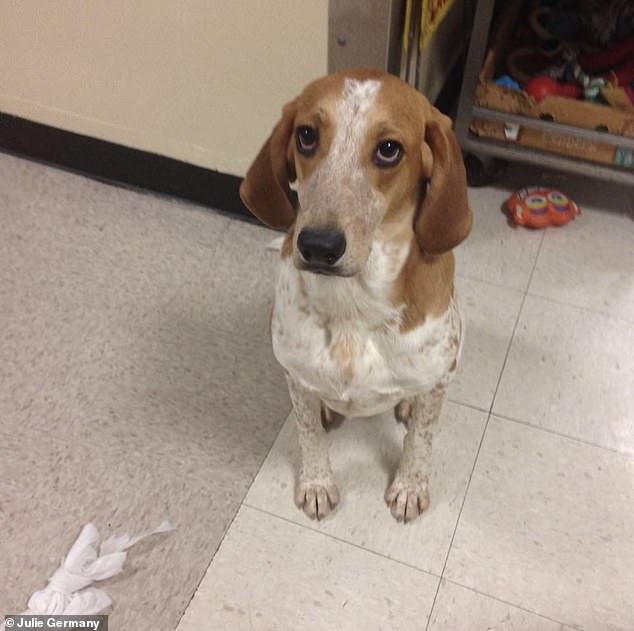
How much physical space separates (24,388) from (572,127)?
69.2 inches

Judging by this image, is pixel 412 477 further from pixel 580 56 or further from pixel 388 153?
pixel 580 56

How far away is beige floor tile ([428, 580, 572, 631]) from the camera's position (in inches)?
54.7

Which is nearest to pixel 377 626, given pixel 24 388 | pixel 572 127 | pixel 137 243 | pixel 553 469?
pixel 553 469

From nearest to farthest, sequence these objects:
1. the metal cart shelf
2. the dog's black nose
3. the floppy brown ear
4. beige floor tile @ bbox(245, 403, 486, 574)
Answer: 1. the dog's black nose
2. the floppy brown ear
3. beige floor tile @ bbox(245, 403, 486, 574)
4. the metal cart shelf

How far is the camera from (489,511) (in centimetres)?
155

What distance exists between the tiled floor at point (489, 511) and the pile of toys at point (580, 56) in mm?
608

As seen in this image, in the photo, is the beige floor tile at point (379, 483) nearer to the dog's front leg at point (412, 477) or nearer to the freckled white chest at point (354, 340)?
the dog's front leg at point (412, 477)

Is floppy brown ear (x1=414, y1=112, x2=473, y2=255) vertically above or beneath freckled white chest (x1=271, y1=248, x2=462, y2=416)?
above

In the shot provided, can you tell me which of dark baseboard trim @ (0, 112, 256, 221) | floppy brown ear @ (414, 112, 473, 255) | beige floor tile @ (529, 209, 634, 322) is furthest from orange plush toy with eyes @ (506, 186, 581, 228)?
floppy brown ear @ (414, 112, 473, 255)

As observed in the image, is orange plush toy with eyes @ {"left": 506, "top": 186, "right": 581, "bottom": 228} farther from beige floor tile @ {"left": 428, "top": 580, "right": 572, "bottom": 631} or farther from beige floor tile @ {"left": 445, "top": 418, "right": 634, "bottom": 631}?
beige floor tile @ {"left": 428, "top": 580, "right": 572, "bottom": 631}

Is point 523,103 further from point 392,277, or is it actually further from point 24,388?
point 24,388

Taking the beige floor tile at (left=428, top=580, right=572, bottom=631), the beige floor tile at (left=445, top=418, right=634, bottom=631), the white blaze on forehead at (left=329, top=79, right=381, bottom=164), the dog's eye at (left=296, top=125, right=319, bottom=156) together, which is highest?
the white blaze on forehead at (left=329, top=79, right=381, bottom=164)

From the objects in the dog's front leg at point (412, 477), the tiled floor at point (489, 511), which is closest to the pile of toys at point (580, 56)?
the tiled floor at point (489, 511)

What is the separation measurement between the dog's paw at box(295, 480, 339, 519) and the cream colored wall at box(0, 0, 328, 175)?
3.41 ft
